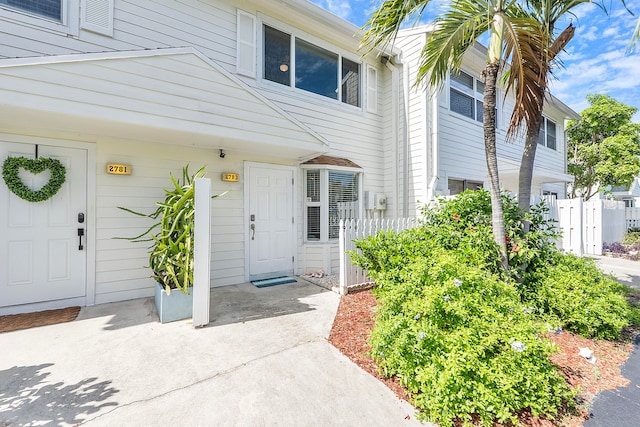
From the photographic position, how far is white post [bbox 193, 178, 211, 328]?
337 centimetres

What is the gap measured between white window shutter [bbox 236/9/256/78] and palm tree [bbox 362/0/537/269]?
249 centimetres

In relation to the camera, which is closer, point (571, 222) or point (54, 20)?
point (54, 20)

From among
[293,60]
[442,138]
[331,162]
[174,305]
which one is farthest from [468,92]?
[174,305]

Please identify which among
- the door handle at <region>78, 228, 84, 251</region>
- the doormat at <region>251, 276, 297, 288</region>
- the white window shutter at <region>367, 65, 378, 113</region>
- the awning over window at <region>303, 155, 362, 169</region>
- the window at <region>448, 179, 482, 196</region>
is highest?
the white window shutter at <region>367, 65, 378, 113</region>

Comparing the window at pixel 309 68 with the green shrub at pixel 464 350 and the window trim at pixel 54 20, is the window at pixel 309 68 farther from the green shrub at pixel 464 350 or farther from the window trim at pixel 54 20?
the green shrub at pixel 464 350

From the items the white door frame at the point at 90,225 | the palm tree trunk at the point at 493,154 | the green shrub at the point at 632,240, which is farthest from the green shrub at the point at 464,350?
the green shrub at the point at 632,240

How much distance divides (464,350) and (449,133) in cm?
681

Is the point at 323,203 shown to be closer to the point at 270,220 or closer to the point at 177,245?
the point at 270,220

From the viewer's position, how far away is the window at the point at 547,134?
1102 centimetres

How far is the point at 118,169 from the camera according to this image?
4.22 metres

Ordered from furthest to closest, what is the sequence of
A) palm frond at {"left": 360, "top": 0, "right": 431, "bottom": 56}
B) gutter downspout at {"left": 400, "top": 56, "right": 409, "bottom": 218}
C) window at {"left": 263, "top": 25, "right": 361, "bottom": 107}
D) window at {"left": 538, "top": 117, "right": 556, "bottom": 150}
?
window at {"left": 538, "top": 117, "right": 556, "bottom": 150}
gutter downspout at {"left": 400, "top": 56, "right": 409, "bottom": 218}
window at {"left": 263, "top": 25, "right": 361, "bottom": 107}
palm frond at {"left": 360, "top": 0, "right": 431, "bottom": 56}

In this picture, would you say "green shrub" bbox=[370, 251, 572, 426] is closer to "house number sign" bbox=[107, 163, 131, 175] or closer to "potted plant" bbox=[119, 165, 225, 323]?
"potted plant" bbox=[119, 165, 225, 323]

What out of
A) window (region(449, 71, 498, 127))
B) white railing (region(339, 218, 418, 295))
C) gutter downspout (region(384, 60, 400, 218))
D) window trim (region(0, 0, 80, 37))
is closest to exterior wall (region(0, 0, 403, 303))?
window trim (region(0, 0, 80, 37))

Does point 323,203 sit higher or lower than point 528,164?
lower
